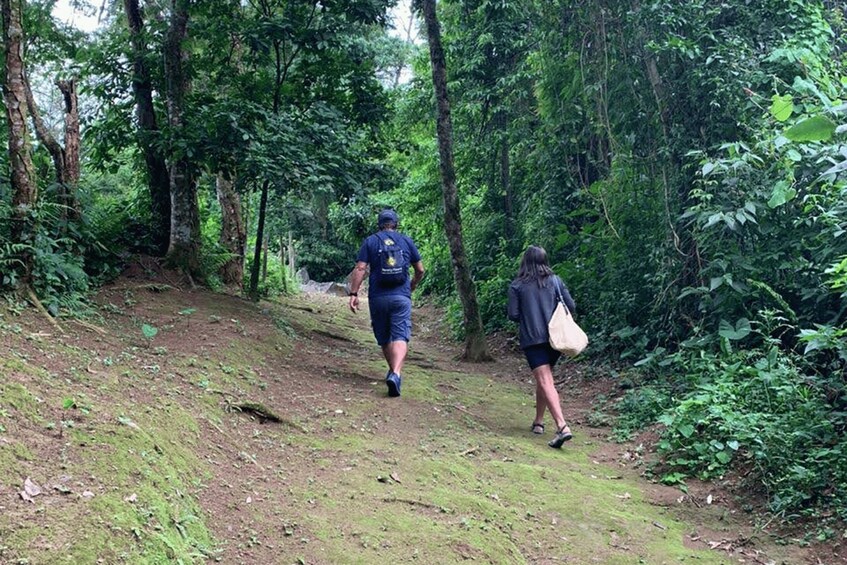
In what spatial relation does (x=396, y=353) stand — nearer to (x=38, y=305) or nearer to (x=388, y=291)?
(x=388, y=291)

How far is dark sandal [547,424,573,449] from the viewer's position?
19.8 ft

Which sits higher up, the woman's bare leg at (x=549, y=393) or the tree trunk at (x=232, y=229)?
the tree trunk at (x=232, y=229)

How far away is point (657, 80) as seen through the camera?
878cm

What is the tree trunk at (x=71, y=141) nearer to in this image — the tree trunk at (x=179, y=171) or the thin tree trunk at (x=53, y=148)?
the thin tree trunk at (x=53, y=148)

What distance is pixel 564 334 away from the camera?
6266 mm

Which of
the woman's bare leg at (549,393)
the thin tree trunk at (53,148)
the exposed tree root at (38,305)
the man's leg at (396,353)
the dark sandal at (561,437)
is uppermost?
the thin tree trunk at (53,148)

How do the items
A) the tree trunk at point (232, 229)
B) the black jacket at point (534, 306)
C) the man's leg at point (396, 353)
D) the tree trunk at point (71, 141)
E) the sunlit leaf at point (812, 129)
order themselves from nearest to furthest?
the sunlit leaf at point (812, 129) → the black jacket at point (534, 306) → the man's leg at point (396, 353) → the tree trunk at point (71, 141) → the tree trunk at point (232, 229)

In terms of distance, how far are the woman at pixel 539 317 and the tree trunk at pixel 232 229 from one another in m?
8.02

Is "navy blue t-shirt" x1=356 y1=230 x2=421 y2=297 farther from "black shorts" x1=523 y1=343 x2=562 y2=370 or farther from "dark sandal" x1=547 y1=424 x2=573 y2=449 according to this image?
"dark sandal" x1=547 y1=424 x2=573 y2=449

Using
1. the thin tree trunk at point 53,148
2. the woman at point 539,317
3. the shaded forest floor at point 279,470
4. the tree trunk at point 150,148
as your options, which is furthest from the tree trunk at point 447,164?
the thin tree trunk at point 53,148

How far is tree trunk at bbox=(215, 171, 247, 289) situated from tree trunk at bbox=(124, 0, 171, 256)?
107 inches

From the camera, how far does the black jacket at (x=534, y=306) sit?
20.9 ft

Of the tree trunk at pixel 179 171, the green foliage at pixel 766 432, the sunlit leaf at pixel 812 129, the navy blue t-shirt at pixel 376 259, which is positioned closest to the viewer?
the sunlit leaf at pixel 812 129

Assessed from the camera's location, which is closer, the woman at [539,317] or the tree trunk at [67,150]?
the woman at [539,317]
